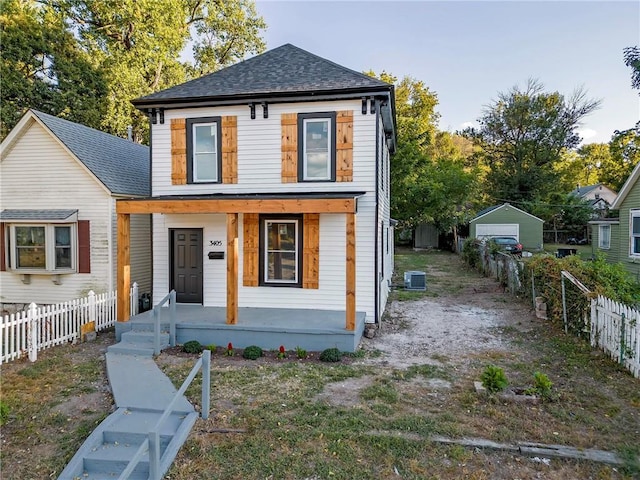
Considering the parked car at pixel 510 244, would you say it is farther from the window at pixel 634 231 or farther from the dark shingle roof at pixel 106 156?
the dark shingle roof at pixel 106 156

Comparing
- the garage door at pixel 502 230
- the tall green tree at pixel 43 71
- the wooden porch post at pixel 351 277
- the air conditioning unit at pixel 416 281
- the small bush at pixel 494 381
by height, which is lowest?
the small bush at pixel 494 381

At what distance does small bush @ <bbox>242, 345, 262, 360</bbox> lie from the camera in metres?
7.29

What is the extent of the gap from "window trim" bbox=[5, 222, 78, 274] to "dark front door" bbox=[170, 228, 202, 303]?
3284 millimetres

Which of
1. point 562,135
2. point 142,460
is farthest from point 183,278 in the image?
point 562,135

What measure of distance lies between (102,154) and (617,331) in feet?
45.2

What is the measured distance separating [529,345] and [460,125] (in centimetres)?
4347

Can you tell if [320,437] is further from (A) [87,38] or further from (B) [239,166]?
(A) [87,38]

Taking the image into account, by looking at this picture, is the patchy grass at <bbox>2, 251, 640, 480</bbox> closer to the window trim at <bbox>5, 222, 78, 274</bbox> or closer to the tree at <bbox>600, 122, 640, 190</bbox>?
the window trim at <bbox>5, 222, 78, 274</bbox>

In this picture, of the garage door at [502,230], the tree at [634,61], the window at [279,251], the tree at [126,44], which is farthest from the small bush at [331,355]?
the garage door at [502,230]

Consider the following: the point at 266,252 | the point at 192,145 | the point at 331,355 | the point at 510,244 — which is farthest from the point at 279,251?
the point at 510,244

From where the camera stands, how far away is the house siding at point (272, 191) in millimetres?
8875

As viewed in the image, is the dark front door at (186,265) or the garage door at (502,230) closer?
the dark front door at (186,265)

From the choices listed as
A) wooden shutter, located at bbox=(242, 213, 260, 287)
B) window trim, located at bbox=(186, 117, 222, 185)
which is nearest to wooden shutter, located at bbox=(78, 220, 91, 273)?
window trim, located at bbox=(186, 117, 222, 185)

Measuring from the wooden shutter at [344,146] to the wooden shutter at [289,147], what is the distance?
100 cm
